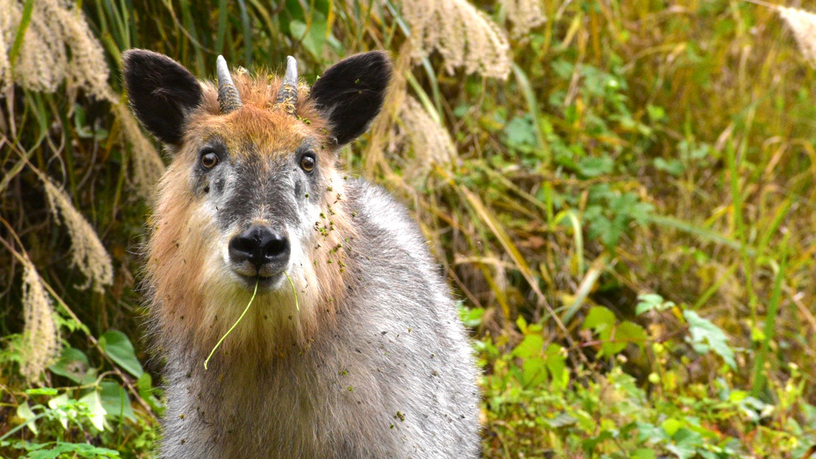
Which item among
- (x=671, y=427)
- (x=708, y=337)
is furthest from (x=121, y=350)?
(x=708, y=337)

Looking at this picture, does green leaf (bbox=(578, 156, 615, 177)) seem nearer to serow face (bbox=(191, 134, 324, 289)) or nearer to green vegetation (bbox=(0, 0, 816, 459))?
green vegetation (bbox=(0, 0, 816, 459))

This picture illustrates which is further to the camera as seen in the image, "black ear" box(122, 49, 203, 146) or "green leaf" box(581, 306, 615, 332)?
"green leaf" box(581, 306, 615, 332)

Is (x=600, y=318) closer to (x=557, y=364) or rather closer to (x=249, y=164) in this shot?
(x=557, y=364)

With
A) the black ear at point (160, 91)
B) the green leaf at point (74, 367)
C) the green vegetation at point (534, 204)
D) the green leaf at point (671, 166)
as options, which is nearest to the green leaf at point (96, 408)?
the green vegetation at point (534, 204)

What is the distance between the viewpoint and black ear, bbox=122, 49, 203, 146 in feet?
13.5

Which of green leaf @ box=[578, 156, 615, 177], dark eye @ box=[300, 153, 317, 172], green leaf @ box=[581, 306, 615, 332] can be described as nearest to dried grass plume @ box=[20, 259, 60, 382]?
dark eye @ box=[300, 153, 317, 172]

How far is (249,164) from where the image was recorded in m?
3.68

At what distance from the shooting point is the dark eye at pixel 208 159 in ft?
12.5

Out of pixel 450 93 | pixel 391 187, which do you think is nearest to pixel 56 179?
pixel 391 187

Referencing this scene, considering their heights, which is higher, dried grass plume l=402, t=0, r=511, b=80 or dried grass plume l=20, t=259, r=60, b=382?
dried grass plume l=402, t=0, r=511, b=80

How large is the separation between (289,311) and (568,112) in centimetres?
528

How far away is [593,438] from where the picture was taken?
5.21 m

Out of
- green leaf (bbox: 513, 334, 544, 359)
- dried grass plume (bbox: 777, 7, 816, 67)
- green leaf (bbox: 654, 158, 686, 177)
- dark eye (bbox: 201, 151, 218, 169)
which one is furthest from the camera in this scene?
green leaf (bbox: 654, 158, 686, 177)

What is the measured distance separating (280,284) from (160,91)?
114cm
